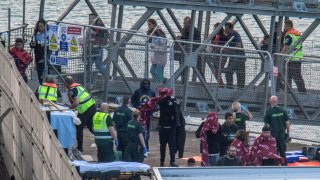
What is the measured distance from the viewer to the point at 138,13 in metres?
55.1

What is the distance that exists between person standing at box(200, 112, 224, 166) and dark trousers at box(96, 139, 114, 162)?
156 cm

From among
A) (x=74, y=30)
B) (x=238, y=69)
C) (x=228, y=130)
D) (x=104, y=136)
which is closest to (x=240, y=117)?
(x=228, y=130)

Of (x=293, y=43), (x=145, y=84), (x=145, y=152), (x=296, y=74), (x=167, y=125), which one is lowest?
(x=145, y=152)

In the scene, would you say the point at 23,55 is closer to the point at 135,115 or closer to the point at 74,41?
the point at 74,41

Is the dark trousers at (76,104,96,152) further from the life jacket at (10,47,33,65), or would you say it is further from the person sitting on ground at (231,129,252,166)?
the person sitting on ground at (231,129,252,166)

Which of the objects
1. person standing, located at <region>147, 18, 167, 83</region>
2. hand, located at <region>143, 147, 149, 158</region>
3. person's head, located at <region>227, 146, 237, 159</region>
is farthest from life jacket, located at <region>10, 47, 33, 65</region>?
person's head, located at <region>227, 146, 237, 159</region>

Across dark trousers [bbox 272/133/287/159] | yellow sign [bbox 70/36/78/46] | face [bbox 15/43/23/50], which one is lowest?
dark trousers [bbox 272/133/287/159]

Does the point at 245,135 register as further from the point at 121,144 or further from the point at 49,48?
the point at 49,48

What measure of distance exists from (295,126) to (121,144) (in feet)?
20.9

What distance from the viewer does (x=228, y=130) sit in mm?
24531

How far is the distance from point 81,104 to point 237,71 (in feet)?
12.0

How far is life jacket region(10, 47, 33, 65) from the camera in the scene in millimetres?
27734

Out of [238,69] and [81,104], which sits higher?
[238,69]

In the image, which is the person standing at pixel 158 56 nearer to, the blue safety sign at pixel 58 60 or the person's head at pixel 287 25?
the blue safety sign at pixel 58 60
